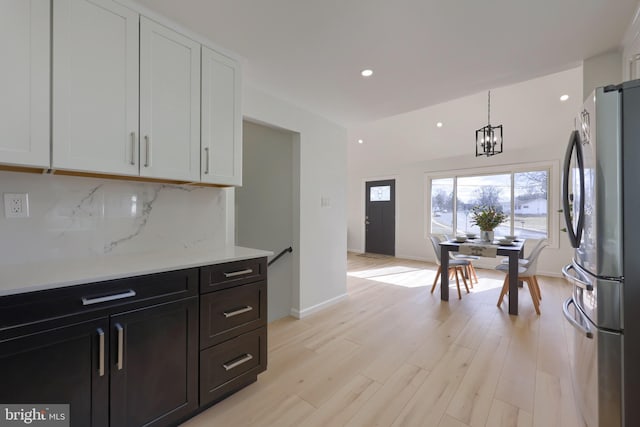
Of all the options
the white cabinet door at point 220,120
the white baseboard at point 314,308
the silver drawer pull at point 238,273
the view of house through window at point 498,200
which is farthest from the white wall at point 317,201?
the view of house through window at point 498,200

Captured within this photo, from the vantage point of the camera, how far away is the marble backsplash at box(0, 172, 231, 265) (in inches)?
57.7

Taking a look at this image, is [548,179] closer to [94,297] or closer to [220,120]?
[220,120]

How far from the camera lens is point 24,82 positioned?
1233 mm

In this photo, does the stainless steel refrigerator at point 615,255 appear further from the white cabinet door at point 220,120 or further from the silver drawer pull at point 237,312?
the white cabinet door at point 220,120

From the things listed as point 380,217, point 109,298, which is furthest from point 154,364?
point 380,217

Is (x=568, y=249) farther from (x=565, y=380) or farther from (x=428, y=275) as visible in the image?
(x=565, y=380)

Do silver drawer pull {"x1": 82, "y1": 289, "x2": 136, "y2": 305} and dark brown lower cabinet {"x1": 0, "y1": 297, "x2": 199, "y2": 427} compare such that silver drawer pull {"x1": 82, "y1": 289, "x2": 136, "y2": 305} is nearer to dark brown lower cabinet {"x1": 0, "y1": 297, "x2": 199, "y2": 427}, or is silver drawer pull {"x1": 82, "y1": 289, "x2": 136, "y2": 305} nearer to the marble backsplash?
dark brown lower cabinet {"x1": 0, "y1": 297, "x2": 199, "y2": 427}

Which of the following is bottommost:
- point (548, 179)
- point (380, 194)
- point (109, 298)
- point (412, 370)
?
point (412, 370)

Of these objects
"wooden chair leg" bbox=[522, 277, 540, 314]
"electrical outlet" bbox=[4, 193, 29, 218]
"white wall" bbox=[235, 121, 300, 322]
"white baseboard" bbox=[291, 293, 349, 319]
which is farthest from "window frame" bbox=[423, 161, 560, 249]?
"electrical outlet" bbox=[4, 193, 29, 218]

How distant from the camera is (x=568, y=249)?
479cm

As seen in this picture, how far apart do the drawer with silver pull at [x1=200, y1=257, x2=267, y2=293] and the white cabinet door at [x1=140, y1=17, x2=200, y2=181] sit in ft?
2.16

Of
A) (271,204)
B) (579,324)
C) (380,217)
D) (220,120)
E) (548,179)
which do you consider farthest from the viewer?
(380,217)

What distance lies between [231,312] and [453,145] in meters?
5.60

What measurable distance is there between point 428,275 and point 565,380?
3.19 metres
